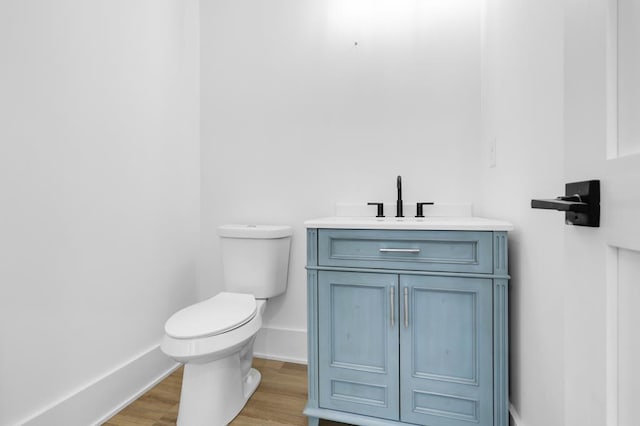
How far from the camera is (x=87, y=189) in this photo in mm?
1451

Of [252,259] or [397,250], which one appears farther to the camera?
[252,259]

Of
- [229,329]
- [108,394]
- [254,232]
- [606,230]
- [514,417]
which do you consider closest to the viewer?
[606,230]

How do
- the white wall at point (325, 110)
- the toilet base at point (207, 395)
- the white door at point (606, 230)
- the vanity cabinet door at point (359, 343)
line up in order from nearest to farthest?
the white door at point (606, 230), the vanity cabinet door at point (359, 343), the toilet base at point (207, 395), the white wall at point (325, 110)

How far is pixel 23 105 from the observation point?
1206mm

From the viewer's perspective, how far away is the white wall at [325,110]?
5.82 ft

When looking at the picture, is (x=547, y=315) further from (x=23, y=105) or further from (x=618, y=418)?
(x=23, y=105)

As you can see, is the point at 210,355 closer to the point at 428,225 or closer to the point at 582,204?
the point at 428,225

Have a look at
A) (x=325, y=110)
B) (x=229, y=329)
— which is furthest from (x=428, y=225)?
(x=325, y=110)

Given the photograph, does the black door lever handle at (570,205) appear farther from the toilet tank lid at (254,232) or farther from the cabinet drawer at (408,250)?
the toilet tank lid at (254,232)

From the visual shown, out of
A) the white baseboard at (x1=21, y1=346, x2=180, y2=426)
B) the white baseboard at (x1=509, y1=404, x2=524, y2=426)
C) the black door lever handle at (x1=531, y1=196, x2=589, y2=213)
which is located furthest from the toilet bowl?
the black door lever handle at (x1=531, y1=196, x2=589, y2=213)

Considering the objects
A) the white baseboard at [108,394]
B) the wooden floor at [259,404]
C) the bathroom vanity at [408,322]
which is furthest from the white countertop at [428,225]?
the white baseboard at [108,394]

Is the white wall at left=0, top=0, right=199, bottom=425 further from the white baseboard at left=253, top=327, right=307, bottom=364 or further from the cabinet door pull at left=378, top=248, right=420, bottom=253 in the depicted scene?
the cabinet door pull at left=378, top=248, right=420, bottom=253

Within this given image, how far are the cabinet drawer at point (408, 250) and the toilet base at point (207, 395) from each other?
66cm

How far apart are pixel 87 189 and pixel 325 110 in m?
1.26
